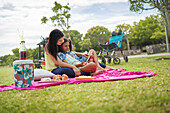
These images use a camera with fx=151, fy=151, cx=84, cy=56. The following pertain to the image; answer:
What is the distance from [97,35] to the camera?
39.3 metres

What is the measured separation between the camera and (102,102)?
1.42 meters

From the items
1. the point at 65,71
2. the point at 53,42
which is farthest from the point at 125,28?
the point at 65,71

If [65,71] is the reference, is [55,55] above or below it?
above

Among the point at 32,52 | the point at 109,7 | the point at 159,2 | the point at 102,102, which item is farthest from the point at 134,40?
the point at 102,102

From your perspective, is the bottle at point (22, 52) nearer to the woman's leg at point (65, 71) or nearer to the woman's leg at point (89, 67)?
the woman's leg at point (65, 71)

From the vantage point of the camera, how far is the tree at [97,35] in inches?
1534

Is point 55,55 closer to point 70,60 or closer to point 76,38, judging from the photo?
point 70,60

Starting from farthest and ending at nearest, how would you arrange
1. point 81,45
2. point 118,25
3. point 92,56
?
point 81,45
point 118,25
point 92,56

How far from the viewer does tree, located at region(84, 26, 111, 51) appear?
39.0 metres

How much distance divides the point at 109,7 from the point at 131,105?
1359cm

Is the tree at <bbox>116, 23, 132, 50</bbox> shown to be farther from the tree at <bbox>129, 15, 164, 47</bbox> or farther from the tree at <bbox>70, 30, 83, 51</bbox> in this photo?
the tree at <bbox>70, 30, 83, 51</bbox>

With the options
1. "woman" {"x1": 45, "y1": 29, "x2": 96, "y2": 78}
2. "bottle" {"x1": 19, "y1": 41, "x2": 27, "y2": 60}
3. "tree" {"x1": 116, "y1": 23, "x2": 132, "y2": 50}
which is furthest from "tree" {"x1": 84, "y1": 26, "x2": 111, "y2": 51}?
"bottle" {"x1": 19, "y1": 41, "x2": 27, "y2": 60}

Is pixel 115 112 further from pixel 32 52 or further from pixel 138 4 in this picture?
pixel 32 52

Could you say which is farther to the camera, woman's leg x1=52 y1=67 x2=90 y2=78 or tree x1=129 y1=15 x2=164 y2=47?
tree x1=129 y1=15 x2=164 y2=47
